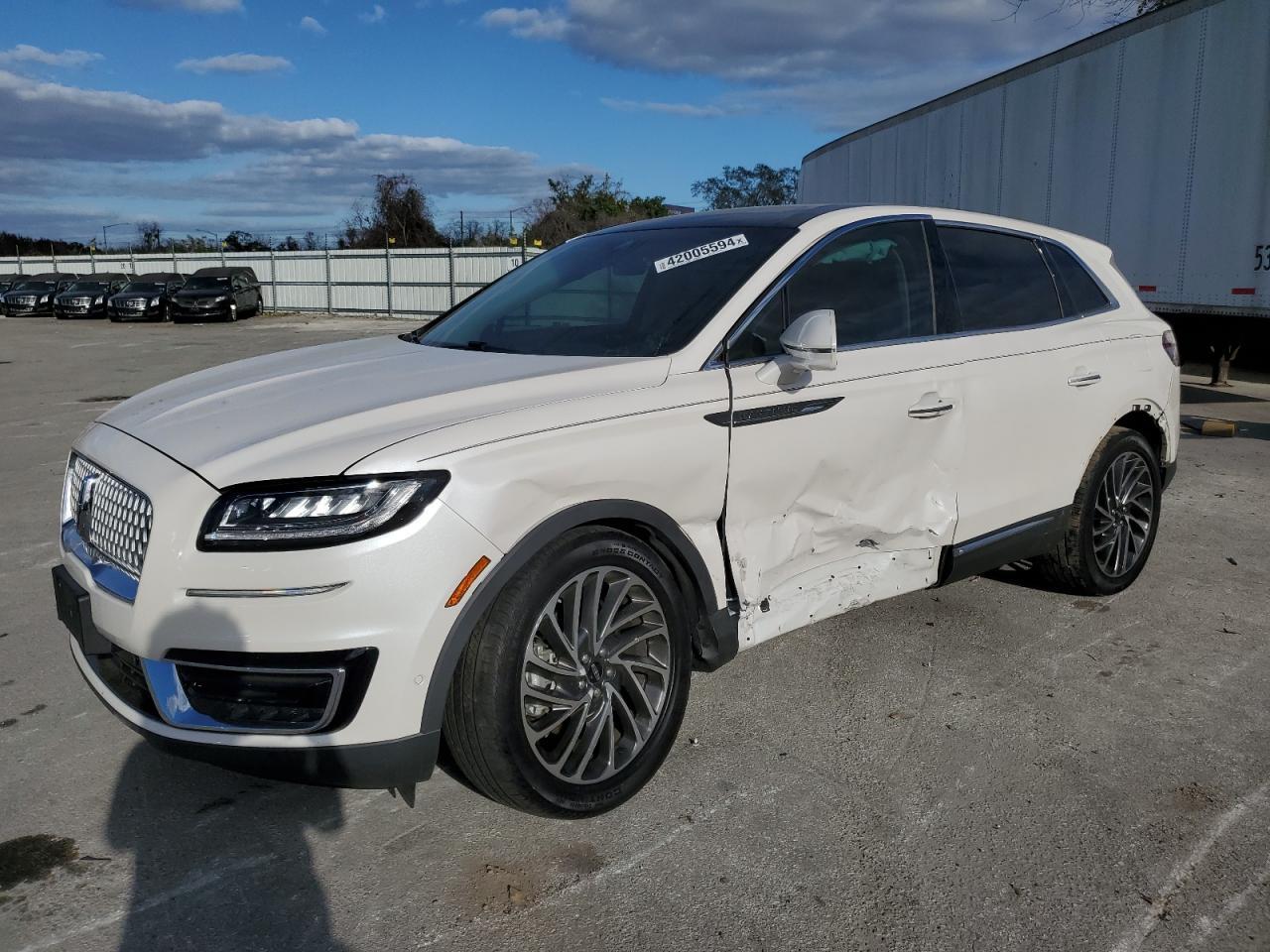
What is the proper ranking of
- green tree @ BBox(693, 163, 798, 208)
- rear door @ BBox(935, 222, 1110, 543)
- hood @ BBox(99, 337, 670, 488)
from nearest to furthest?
hood @ BBox(99, 337, 670, 488) < rear door @ BBox(935, 222, 1110, 543) < green tree @ BBox(693, 163, 798, 208)

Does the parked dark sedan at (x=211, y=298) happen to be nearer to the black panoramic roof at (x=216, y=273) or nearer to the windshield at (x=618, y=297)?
the black panoramic roof at (x=216, y=273)

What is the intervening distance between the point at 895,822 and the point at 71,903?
223 cm

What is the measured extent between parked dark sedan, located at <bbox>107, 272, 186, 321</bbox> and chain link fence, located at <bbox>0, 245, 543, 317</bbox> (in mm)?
6843

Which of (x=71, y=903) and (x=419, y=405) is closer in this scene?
(x=71, y=903)

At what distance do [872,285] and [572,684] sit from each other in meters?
1.92

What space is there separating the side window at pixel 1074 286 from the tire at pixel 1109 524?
1.94 ft

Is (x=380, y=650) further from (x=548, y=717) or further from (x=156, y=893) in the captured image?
(x=156, y=893)

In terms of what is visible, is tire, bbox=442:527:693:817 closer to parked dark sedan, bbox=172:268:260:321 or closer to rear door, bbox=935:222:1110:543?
rear door, bbox=935:222:1110:543

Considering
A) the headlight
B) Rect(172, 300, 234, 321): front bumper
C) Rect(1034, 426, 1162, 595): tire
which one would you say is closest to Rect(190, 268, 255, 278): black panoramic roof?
Rect(172, 300, 234, 321): front bumper

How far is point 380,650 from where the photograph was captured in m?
2.46

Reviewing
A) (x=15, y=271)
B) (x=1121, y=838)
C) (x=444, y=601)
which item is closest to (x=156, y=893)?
(x=444, y=601)

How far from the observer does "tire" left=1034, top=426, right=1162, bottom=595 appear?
15.1ft

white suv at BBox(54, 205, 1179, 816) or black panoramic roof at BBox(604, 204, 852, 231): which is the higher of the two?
black panoramic roof at BBox(604, 204, 852, 231)

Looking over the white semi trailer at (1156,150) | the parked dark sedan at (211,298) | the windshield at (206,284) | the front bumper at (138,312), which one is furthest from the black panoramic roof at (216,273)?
the white semi trailer at (1156,150)
